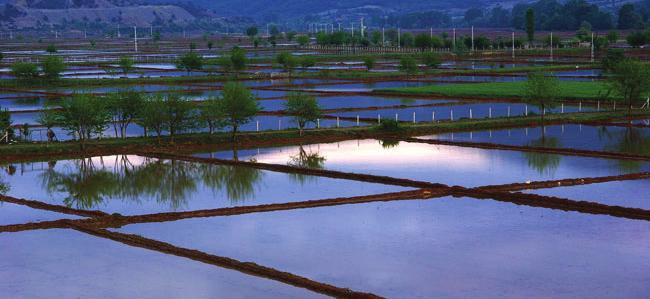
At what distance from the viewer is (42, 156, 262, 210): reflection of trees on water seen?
23188 mm

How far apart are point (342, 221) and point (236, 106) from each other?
40.1 ft

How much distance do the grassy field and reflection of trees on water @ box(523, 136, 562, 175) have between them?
495 inches

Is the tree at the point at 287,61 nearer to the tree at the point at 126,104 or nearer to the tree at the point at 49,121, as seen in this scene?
the tree at the point at 126,104

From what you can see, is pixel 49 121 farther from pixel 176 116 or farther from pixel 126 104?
pixel 176 116

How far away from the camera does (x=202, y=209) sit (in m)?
21.4

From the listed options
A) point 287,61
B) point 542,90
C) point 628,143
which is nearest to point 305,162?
point 628,143

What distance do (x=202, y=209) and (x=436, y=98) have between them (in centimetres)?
2549

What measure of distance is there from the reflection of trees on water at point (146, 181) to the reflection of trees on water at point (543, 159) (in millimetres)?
7099

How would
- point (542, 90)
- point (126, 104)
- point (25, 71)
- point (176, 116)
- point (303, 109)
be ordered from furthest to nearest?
1. point (25, 71)
2. point (542, 90)
3. point (303, 109)
4. point (126, 104)
5. point (176, 116)

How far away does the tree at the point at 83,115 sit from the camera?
1180 inches

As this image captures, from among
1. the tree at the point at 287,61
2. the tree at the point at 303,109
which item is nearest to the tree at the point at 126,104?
the tree at the point at 303,109

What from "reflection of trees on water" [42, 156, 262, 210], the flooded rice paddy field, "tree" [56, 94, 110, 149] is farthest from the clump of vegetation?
"tree" [56, 94, 110, 149]

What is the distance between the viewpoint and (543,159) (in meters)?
27.6

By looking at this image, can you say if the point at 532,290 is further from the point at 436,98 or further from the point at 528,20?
the point at 528,20
